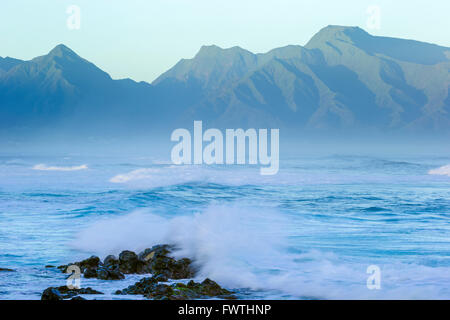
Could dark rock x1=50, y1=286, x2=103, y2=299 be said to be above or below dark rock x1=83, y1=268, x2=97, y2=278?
above

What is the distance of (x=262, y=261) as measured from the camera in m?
14.4

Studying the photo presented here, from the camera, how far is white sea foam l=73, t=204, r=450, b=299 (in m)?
11.4

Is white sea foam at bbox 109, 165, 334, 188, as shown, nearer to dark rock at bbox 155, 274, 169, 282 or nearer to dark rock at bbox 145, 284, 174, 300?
dark rock at bbox 155, 274, 169, 282

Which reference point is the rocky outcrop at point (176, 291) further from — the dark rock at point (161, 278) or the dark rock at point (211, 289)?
the dark rock at point (161, 278)

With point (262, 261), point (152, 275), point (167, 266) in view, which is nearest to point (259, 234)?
point (262, 261)

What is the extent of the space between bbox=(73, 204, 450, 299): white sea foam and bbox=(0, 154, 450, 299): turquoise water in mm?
26

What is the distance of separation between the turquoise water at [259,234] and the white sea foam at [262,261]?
0.03 m

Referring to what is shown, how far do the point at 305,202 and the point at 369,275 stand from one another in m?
18.0

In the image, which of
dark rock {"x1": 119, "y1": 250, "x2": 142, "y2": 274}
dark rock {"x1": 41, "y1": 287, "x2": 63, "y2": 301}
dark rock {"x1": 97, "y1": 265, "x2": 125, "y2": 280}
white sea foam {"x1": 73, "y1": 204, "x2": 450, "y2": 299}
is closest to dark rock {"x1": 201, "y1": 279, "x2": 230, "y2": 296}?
white sea foam {"x1": 73, "y1": 204, "x2": 450, "y2": 299}

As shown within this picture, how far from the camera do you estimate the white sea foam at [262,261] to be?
11.4 metres

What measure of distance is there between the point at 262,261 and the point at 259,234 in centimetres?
418

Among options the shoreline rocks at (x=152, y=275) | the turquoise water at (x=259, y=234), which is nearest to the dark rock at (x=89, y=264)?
the shoreline rocks at (x=152, y=275)
